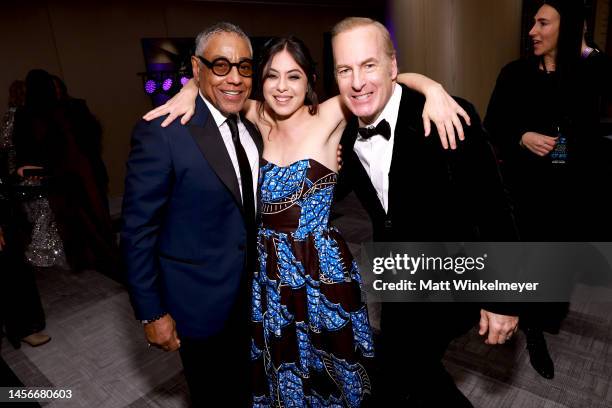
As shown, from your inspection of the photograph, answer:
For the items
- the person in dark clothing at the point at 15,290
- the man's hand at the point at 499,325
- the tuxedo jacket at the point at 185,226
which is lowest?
the person in dark clothing at the point at 15,290

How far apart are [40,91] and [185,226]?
2.85 metres

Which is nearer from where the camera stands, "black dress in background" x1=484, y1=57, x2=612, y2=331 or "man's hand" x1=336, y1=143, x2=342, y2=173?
"man's hand" x1=336, y1=143, x2=342, y2=173

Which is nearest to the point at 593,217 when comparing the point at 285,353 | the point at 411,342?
the point at 411,342

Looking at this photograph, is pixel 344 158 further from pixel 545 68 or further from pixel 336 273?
pixel 545 68

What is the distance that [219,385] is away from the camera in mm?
1837

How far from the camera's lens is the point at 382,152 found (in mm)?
1650

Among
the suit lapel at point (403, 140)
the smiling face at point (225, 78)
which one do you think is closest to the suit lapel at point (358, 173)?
the suit lapel at point (403, 140)

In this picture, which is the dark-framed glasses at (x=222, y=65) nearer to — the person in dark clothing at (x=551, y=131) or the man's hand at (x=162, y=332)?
the man's hand at (x=162, y=332)

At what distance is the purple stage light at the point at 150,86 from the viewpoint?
681 centimetres

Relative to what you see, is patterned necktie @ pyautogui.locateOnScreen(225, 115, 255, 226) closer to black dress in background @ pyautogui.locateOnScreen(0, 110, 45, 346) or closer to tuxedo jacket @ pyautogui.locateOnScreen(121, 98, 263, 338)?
tuxedo jacket @ pyautogui.locateOnScreen(121, 98, 263, 338)

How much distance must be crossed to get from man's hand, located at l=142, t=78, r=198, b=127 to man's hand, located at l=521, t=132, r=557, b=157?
198cm

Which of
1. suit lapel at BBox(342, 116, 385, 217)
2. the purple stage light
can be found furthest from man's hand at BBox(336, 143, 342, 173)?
the purple stage light

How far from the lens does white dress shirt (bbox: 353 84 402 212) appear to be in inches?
63.9

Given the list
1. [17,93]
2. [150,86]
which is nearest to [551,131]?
[17,93]
